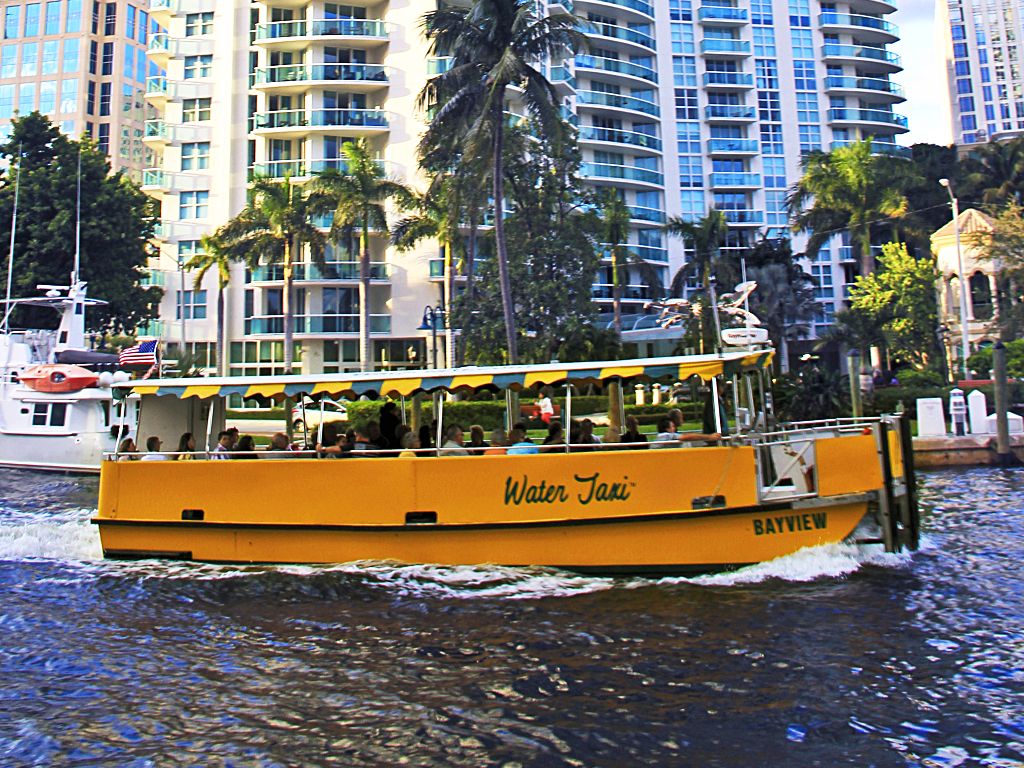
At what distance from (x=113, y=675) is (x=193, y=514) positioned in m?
4.13

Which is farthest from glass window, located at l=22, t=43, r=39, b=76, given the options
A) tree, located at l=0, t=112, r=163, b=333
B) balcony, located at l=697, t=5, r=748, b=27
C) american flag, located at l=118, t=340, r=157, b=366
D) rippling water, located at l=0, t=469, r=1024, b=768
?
rippling water, located at l=0, t=469, r=1024, b=768

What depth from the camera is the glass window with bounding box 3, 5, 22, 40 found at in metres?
80.2

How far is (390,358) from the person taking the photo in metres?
48.3

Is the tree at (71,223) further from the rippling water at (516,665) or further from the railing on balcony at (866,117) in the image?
the railing on balcony at (866,117)

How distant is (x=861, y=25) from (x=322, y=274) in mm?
52788

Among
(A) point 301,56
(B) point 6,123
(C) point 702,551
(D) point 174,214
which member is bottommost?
(C) point 702,551

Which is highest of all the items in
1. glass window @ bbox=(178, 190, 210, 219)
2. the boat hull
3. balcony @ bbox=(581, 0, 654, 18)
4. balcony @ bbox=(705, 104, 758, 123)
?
balcony @ bbox=(581, 0, 654, 18)

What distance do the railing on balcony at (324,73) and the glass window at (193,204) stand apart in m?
7.53

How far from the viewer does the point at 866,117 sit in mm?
70688

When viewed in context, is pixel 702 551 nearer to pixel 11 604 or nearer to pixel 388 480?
pixel 388 480

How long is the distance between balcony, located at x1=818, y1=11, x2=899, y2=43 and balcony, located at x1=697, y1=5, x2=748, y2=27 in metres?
7.72

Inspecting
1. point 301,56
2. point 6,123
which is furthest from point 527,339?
point 6,123

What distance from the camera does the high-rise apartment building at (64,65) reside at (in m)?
79.9

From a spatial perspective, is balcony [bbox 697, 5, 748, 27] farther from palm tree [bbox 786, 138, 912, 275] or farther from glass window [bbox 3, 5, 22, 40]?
glass window [bbox 3, 5, 22, 40]
